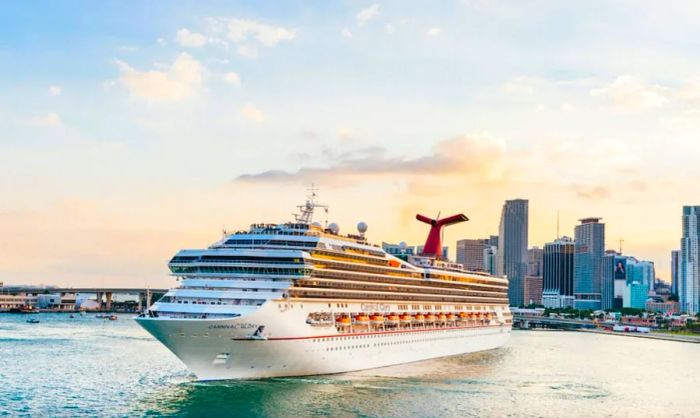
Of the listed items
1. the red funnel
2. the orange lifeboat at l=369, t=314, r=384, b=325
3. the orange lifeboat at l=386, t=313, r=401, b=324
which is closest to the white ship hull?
the orange lifeboat at l=369, t=314, r=384, b=325

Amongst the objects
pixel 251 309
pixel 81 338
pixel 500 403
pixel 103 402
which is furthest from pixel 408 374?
pixel 81 338

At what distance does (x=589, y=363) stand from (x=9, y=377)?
60.5 m

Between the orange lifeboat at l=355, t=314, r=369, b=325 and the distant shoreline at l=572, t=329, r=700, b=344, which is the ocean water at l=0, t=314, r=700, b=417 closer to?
the orange lifeboat at l=355, t=314, r=369, b=325

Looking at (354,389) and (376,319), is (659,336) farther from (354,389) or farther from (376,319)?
(354,389)

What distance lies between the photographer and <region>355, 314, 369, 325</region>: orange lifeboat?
65.4 meters

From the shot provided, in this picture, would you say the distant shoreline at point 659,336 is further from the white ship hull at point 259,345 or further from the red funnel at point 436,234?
the white ship hull at point 259,345

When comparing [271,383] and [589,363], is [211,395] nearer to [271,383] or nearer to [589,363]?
[271,383]

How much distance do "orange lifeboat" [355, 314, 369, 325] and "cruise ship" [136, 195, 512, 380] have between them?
82 millimetres

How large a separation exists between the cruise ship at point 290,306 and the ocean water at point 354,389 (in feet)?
5.13

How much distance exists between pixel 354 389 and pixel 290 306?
24.2ft

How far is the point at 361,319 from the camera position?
65625 mm

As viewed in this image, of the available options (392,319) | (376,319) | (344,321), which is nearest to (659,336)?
(392,319)

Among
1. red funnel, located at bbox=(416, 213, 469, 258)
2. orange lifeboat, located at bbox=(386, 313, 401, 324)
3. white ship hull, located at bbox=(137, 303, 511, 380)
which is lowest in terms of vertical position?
white ship hull, located at bbox=(137, 303, 511, 380)

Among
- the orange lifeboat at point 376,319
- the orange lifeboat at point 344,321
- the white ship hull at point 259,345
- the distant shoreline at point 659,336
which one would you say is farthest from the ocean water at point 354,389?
the distant shoreline at point 659,336
